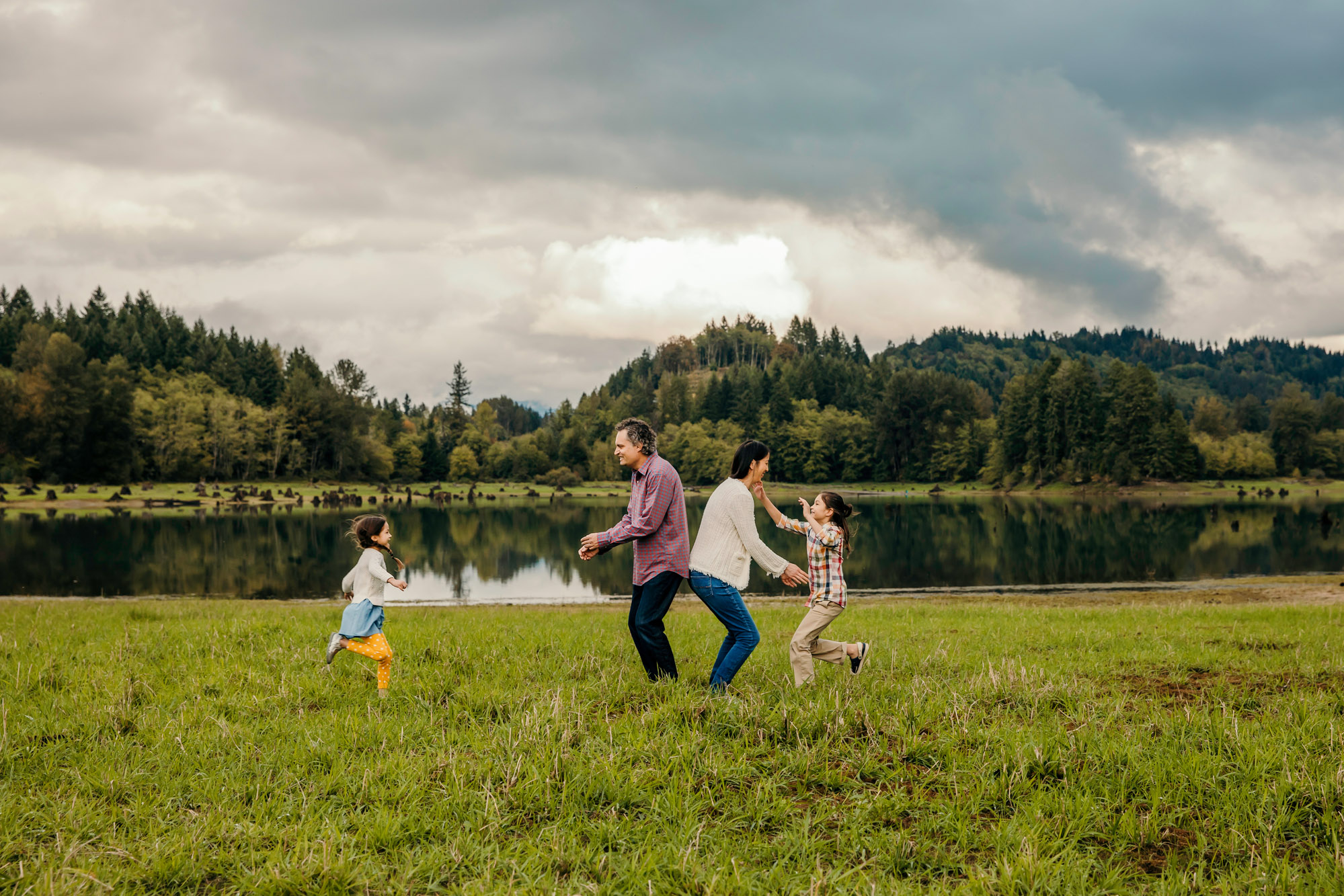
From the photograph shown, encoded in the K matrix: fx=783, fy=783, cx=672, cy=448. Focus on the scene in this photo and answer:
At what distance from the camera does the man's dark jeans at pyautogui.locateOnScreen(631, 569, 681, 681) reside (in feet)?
A: 25.0

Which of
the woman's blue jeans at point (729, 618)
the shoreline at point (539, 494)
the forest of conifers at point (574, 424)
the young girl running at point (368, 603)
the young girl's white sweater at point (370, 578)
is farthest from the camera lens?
the forest of conifers at point (574, 424)

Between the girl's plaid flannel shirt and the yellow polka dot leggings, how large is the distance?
4294mm

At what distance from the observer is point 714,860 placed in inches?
167

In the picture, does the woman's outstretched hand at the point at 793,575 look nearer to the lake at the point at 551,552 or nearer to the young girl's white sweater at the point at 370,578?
the young girl's white sweater at the point at 370,578

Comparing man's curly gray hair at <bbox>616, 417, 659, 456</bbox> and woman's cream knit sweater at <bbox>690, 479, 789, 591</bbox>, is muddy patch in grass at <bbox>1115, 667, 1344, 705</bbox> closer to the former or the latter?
woman's cream knit sweater at <bbox>690, 479, 789, 591</bbox>

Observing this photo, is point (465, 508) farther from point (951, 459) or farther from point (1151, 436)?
point (1151, 436)

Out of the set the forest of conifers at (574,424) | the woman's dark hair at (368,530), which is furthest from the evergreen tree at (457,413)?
the woman's dark hair at (368,530)

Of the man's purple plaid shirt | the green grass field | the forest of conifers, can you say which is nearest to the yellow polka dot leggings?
the green grass field

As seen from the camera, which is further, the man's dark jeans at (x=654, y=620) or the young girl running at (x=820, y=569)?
the young girl running at (x=820, y=569)

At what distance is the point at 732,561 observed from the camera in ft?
24.6

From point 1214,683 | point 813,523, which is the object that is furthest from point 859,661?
point 1214,683

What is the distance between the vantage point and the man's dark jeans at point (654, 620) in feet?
25.0

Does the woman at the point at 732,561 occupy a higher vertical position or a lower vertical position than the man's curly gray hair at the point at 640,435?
lower

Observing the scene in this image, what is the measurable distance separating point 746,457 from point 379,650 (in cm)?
424
